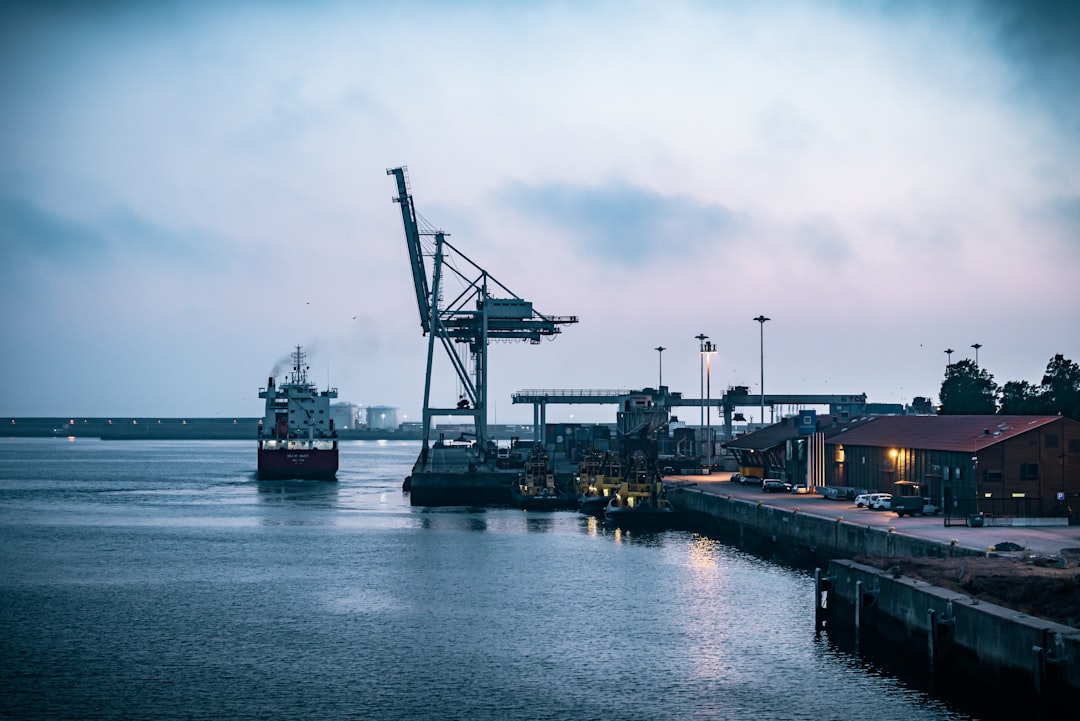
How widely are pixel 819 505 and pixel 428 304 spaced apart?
59.0 meters

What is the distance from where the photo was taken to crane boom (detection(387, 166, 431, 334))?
386 feet

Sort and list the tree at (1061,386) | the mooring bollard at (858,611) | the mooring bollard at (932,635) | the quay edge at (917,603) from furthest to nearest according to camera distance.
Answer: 1. the tree at (1061,386)
2. the mooring bollard at (858,611)
3. the mooring bollard at (932,635)
4. the quay edge at (917,603)

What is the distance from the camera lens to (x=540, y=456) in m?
108

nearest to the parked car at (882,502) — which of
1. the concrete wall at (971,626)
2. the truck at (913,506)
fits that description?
A: the truck at (913,506)

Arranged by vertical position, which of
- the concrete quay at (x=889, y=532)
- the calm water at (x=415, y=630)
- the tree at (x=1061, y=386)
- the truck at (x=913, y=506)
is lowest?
the calm water at (x=415, y=630)

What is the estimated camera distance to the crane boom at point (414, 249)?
118 m

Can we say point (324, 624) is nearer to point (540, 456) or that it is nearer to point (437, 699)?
point (437, 699)

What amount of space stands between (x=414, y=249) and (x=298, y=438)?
36.7m

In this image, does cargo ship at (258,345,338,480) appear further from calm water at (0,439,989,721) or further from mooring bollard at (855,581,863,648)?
mooring bollard at (855,581,863,648)

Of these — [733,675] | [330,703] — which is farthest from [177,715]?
[733,675]

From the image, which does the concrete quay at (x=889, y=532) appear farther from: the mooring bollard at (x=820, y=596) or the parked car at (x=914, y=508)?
the mooring bollard at (x=820, y=596)

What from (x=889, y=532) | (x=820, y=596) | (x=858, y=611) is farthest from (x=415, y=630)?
(x=889, y=532)

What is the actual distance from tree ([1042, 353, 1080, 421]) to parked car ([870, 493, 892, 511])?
134ft

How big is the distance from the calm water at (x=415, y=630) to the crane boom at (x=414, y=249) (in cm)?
4159
